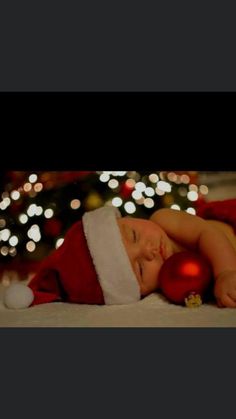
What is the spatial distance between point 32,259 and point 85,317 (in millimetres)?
304

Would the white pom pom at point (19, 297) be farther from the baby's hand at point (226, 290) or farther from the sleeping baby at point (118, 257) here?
the baby's hand at point (226, 290)

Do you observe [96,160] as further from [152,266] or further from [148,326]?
[148,326]

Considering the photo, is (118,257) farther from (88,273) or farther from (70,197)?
(70,197)

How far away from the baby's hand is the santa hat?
18cm

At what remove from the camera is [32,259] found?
1.45 meters

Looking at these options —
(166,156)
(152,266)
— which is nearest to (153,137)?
(166,156)

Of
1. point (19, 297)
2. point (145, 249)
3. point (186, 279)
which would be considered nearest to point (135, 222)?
point (145, 249)

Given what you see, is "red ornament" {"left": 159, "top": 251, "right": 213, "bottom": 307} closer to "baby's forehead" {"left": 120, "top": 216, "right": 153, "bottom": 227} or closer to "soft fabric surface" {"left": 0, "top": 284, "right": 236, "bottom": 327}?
"soft fabric surface" {"left": 0, "top": 284, "right": 236, "bottom": 327}

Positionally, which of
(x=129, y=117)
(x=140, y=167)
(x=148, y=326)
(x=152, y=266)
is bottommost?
(x=148, y=326)

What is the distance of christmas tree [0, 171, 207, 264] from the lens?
145 centimetres

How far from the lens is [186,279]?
4.06ft

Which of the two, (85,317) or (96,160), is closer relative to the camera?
(85,317)

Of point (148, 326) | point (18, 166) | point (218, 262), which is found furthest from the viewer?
point (18, 166)

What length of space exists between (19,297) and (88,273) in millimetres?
162
